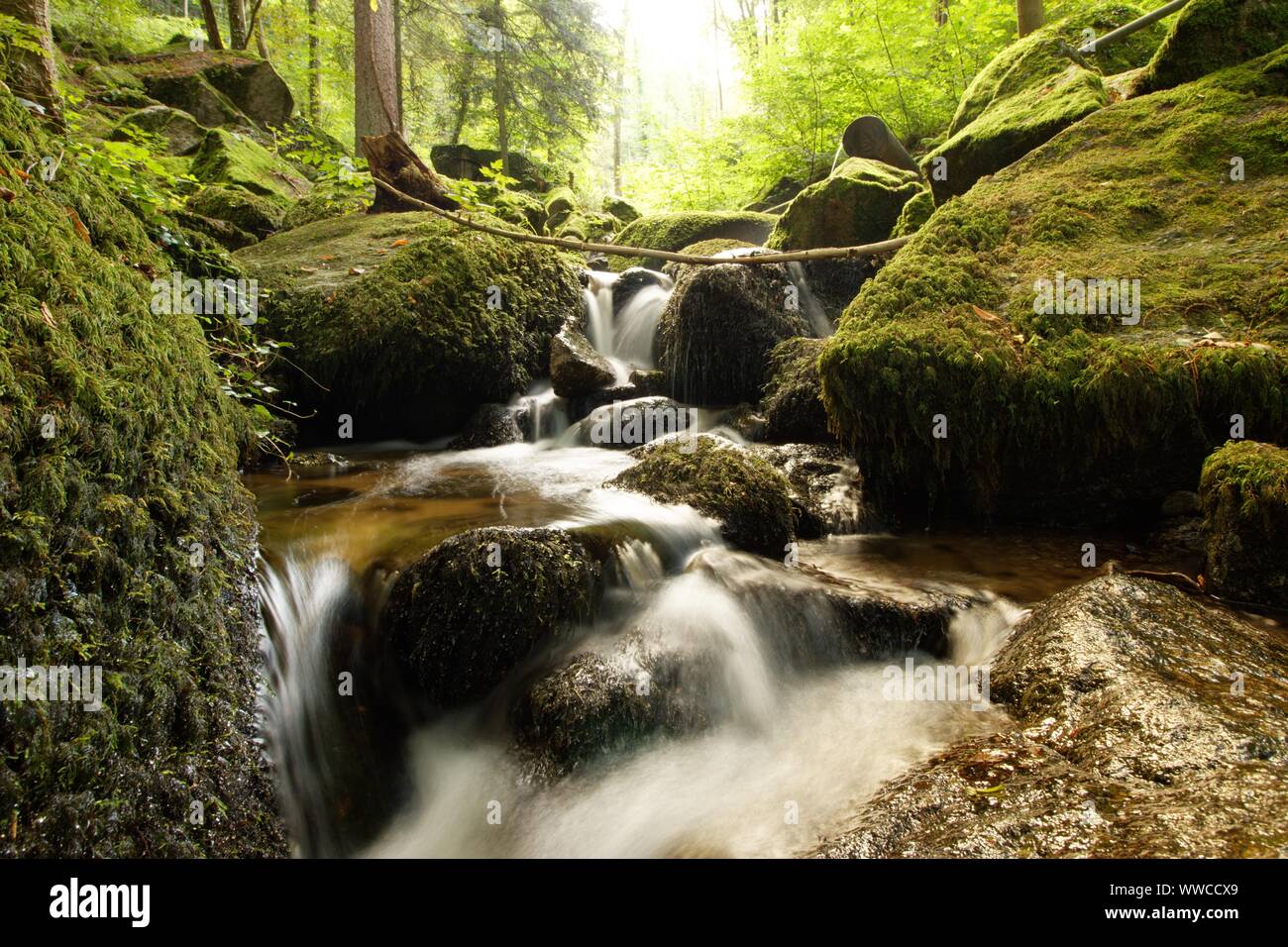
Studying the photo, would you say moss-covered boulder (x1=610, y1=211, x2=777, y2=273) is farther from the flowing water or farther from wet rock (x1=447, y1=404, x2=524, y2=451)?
the flowing water

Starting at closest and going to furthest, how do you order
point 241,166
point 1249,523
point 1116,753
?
point 1116,753, point 1249,523, point 241,166

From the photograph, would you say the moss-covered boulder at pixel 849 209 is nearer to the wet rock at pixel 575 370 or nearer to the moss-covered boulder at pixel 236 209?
the wet rock at pixel 575 370

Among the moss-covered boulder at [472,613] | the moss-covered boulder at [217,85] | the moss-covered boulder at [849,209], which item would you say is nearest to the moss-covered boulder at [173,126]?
the moss-covered boulder at [217,85]

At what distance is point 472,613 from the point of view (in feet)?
11.0

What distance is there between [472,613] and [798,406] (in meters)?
4.32

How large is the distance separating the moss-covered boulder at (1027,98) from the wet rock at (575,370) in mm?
4566

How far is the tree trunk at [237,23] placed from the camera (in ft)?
51.9

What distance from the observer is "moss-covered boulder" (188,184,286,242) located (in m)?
8.79

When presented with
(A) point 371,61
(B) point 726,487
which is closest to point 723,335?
(B) point 726,487

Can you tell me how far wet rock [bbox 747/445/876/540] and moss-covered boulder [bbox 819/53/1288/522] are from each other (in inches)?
12.2

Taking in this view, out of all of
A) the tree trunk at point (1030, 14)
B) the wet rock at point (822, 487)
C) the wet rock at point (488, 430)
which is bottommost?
the wet rock at point (822, 487)

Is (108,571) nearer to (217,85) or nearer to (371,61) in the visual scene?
(371,61)

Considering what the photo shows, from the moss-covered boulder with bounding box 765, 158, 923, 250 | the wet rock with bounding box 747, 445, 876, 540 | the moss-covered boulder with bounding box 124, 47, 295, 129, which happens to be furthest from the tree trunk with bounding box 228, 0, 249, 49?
the wet rock with bounding box 747, 445, 876, 540

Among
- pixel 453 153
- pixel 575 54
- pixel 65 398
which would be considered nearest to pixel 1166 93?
pixel 65 398
